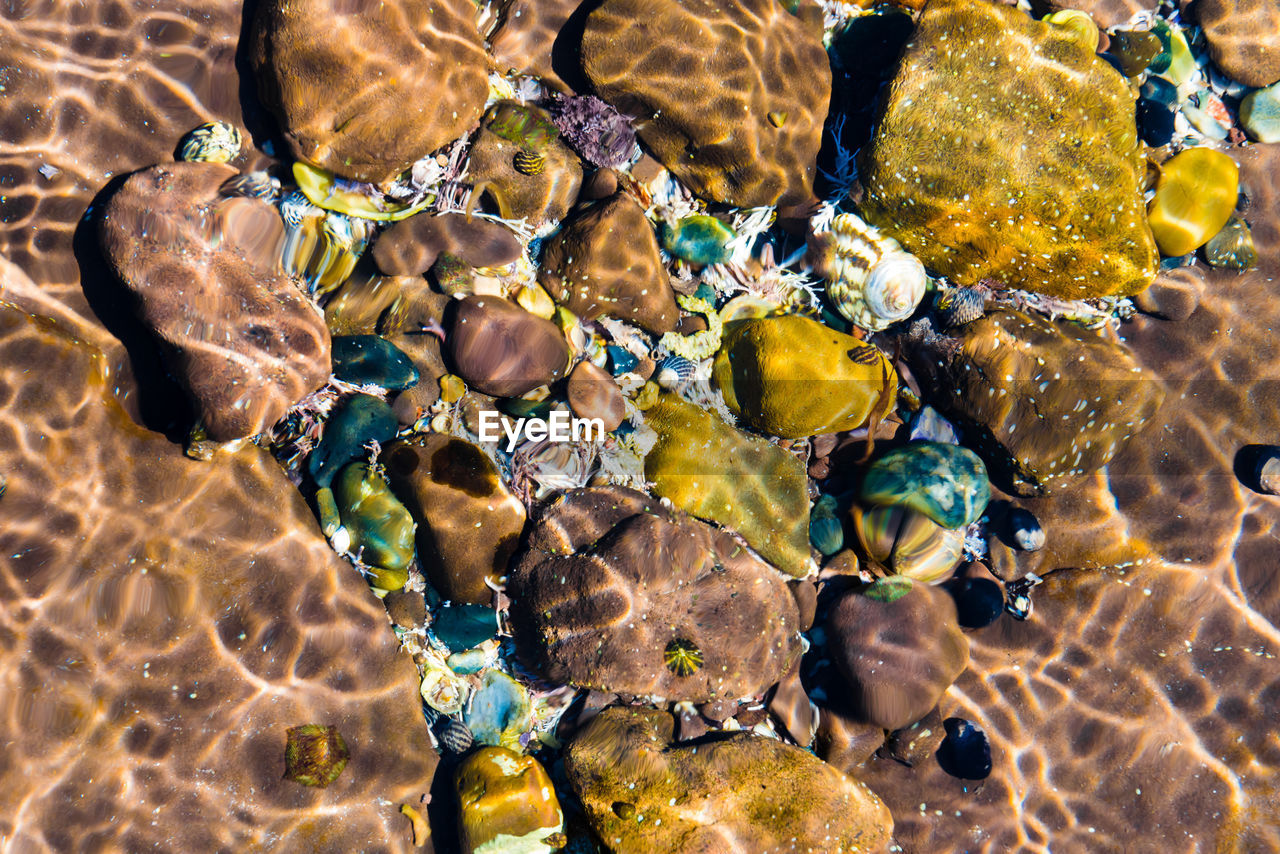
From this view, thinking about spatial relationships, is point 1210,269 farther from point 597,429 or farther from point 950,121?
point 597,429

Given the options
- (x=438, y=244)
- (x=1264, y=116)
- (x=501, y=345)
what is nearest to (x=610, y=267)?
(x=501, y=345)

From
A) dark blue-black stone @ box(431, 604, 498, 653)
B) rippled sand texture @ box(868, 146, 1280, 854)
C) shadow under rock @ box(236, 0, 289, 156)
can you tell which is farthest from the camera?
rippled sand texture @ box(868, 146, 1280, 854)

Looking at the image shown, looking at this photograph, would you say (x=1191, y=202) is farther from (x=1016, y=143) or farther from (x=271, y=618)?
(x=271, y=618)

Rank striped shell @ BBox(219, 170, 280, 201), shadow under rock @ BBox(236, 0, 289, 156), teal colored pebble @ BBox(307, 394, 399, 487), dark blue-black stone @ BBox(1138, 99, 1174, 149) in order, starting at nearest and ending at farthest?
1. striped shell @ BBox(219, 170, 280, 201)
2. shadow under rock @ BBox(236, 0, 289, 156)
3. teal colored pebble @ BBox(307, 394, 399, 487)
4. dark blue-black stone @ BBox(1138, 99, 1174, 149)

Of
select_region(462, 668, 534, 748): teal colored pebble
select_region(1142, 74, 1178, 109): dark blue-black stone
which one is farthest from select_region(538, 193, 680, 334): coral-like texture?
select_region(1142, 74, 1178, 109): dark blue-black stone

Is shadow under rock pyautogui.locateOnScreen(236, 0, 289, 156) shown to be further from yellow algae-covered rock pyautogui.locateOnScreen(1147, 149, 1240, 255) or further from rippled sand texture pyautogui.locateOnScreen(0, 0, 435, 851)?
yellow algae-covered rock pyautogui.locateOnScreen(1147, 149, 1240, 255)

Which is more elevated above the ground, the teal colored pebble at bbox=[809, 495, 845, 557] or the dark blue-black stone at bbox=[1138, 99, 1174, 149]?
the dark blue-black stone at bbox=[1138, 99, 1174, 149]

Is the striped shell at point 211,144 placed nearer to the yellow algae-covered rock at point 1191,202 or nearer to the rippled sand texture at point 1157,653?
the rippled sand texture at point 1157,653
